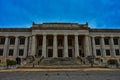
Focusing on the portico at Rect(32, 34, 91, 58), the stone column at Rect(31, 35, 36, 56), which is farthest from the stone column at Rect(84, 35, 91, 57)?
the stone column at Rect(31, 35, 36, 56)

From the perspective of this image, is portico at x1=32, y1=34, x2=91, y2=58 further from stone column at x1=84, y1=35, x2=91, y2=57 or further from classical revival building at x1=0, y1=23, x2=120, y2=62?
stone column at x1=84, y1=35, x2=91, y2=57

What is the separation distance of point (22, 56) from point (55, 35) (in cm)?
1245

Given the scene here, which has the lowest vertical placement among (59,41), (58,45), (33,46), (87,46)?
(87,46)

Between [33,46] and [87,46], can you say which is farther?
[87,46]

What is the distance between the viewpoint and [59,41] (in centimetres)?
4347

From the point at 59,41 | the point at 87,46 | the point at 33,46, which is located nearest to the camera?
the point at 33,46

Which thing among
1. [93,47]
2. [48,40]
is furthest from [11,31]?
[93,47]

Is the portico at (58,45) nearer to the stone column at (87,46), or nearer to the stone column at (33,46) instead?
the stone column at (33,46)

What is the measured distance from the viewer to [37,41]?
4303cm

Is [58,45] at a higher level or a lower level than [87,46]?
higher

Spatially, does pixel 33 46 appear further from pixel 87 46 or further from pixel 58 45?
pixel 87 46

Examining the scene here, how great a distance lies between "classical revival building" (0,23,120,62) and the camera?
132 feet

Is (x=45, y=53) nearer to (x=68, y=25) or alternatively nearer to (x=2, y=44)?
(x=68, y=25)

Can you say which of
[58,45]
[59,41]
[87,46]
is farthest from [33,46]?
[87,46]
